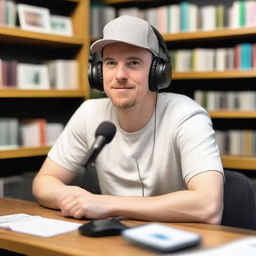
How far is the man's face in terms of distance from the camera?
5.42 ft

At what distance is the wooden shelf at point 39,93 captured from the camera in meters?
2.96

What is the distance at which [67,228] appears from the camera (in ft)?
→ 4.26

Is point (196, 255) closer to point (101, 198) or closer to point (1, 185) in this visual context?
point (101, 198)

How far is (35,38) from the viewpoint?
3135 mm

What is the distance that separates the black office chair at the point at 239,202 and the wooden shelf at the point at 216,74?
185 centimetres

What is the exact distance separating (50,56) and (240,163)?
164cm

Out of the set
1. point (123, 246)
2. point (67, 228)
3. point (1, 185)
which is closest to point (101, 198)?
point (67, 228)

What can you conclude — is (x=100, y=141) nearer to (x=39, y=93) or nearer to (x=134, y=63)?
(x=134, y=63)

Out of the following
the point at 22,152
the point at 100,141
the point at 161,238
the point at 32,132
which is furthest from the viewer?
the point at 32,132

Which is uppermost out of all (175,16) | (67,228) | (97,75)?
(175,16)

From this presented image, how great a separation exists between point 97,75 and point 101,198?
0.54 m

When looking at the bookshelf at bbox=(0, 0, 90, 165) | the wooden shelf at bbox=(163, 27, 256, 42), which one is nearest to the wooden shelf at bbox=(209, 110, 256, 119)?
the wooden shelf at bbox=(163, 27, 256, 42)

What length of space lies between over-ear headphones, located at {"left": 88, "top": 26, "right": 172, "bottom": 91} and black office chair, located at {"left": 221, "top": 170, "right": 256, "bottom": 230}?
1.30 feet

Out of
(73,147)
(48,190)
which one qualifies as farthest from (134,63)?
(48,190)
